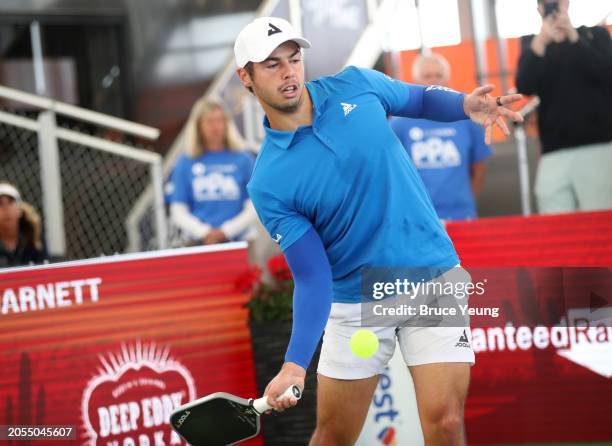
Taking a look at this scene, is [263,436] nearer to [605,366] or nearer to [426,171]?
[605,366]

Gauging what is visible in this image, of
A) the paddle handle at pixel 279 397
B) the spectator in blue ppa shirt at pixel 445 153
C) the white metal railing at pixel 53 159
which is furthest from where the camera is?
the white metal railing at pixel 53 159

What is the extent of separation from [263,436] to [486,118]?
8.42 feet

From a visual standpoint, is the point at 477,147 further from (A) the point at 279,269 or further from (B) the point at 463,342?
(B) the point at 463,342

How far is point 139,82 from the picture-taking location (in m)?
11.7

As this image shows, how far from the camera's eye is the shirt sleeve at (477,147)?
301 inches

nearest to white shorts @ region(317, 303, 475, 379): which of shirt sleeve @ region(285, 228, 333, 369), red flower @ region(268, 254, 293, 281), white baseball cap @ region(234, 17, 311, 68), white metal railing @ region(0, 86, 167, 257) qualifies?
shirt sleeve @ region(285, 228, 333, 369)

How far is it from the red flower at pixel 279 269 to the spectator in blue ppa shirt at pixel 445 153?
5.00 feet

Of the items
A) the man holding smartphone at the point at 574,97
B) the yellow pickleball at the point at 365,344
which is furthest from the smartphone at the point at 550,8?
the yellow pickleball at the point at 365,344

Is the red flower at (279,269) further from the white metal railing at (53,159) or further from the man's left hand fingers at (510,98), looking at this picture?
the white metal railing at (53,159)

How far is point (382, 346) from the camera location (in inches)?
169

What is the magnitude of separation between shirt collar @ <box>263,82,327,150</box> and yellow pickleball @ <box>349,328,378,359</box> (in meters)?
0.80

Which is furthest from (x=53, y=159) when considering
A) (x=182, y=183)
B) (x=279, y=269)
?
(x=279, y=269)

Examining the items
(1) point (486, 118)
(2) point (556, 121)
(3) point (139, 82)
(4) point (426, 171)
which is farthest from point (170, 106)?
(1) point (486, 118)

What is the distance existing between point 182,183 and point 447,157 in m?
1.97
